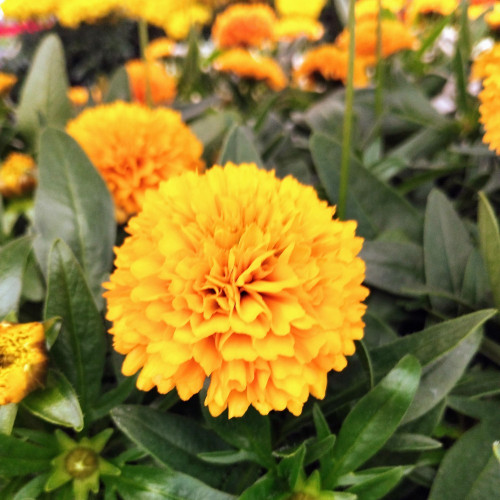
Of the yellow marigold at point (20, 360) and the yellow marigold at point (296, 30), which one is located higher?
the yellow marigold at point (296, 30)

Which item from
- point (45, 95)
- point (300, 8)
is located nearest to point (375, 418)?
point (45, 95)

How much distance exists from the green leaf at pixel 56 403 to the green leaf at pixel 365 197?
0.30m

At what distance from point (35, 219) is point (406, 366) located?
34 cm

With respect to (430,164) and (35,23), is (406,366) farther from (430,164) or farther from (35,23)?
(35,23)

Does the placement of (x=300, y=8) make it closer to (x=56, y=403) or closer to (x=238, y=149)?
(x=238, y=149)

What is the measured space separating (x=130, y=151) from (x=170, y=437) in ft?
0.88

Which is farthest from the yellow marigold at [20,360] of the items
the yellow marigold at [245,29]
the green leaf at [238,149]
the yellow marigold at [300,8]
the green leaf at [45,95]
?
the yellow marigold at [300,8]

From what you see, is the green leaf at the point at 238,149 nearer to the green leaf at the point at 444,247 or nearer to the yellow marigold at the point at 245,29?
the green leaf at the point at 444,247

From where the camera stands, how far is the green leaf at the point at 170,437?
0.34 m

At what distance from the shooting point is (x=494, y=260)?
1.29 feet

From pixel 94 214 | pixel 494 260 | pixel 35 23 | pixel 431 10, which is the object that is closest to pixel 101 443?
pixel 94 214

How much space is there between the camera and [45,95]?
656 millimetres

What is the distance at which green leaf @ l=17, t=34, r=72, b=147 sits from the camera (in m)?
0.65

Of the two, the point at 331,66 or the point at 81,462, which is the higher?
the point at 331,66
